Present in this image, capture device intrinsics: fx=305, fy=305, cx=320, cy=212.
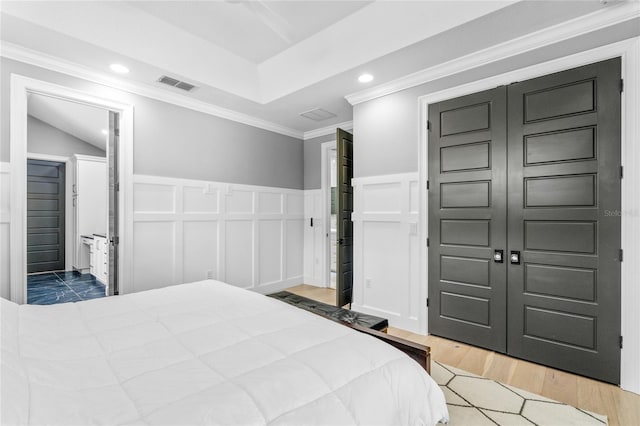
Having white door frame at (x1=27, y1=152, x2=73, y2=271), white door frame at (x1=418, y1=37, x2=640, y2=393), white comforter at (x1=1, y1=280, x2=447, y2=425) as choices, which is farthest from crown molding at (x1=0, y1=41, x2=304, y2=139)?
white door frame at (x1=27, y1=152, x2=73, y2=271)

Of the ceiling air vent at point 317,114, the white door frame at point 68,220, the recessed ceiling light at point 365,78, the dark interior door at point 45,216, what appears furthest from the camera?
the white door frame at point 68,220

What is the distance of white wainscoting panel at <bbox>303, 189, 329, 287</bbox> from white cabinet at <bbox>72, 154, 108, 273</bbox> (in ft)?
13.3

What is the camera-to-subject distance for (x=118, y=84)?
327 centimetres

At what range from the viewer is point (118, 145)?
3.29 meters

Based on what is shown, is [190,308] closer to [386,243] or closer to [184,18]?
[386,243]

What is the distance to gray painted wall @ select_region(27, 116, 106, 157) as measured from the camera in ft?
18.0

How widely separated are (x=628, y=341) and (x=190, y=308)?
3.13m

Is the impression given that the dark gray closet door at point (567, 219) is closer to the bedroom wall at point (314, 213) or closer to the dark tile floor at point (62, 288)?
the bedroom wall at point (314, 213)

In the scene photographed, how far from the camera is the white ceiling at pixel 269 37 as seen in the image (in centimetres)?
235

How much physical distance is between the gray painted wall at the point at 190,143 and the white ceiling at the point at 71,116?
4.70 feet

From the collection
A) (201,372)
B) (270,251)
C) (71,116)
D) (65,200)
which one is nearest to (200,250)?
(270,251)

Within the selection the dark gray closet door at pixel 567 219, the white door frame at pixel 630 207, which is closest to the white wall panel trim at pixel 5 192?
the dark gray closet door at pixel 567 219

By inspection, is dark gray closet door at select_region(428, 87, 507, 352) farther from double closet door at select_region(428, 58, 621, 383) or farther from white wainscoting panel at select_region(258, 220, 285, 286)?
white wainscoting panel at select_region(258, 220, 285, 286)

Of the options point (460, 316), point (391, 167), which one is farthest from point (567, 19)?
point (460, 316)
